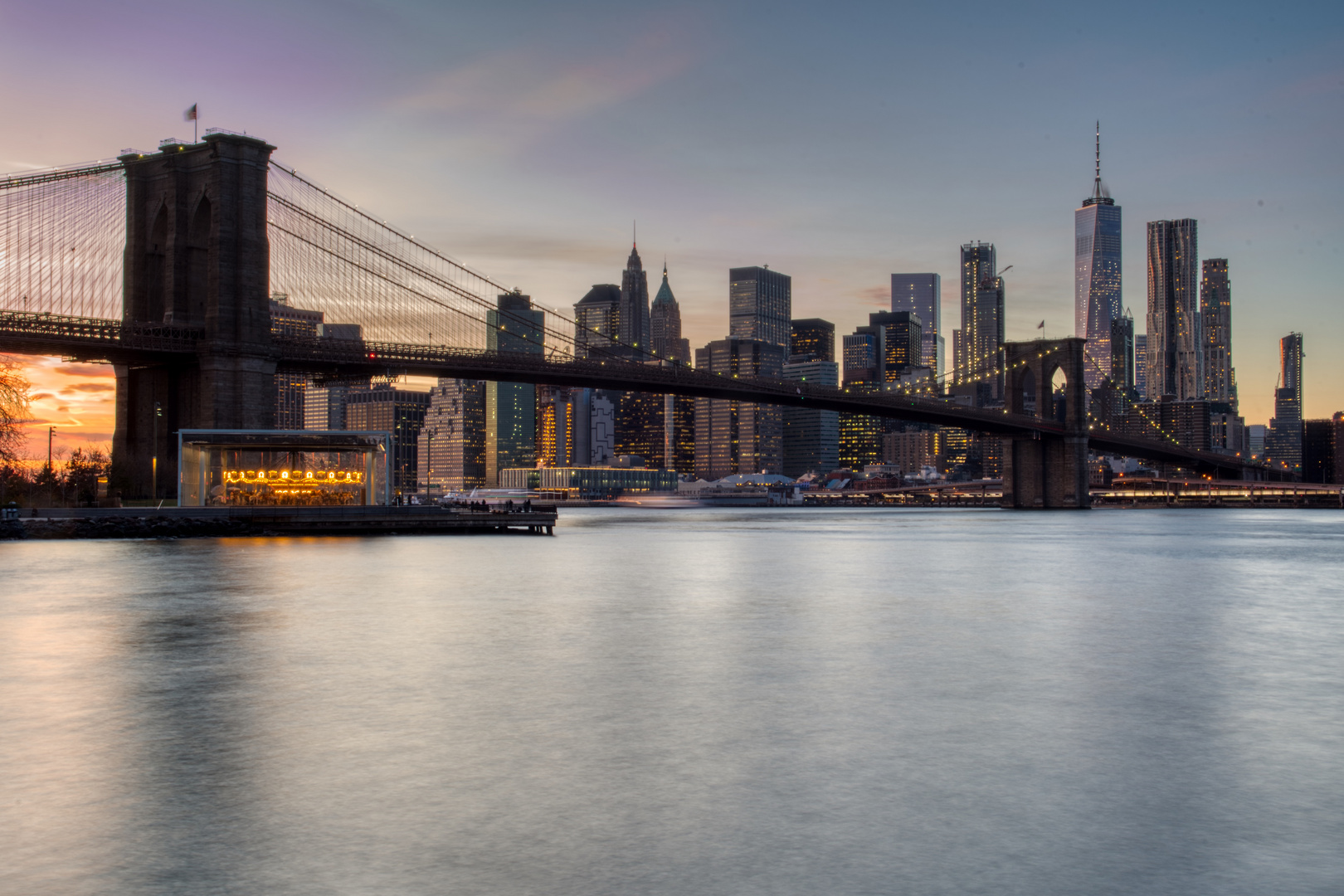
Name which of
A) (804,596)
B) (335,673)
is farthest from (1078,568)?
(335,673)

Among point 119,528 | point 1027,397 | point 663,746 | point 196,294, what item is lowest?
point 663,746

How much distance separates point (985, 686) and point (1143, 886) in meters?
7.19

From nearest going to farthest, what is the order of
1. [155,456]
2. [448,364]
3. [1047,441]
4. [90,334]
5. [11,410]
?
[11,410]
[90,334]
[155,456]
[448,364]
[1047,441]

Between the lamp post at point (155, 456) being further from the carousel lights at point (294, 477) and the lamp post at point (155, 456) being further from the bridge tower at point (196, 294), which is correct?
the carousel lights at point (294, 477)

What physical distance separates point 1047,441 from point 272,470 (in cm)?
8409

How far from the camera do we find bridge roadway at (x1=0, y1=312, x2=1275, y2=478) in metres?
52.2

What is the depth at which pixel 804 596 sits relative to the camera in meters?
26.2

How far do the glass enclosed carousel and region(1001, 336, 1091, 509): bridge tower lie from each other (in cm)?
7458

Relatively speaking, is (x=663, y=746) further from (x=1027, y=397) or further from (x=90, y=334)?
(x=1027, y=397)

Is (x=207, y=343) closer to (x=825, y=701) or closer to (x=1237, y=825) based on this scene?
(x=825, y=701)

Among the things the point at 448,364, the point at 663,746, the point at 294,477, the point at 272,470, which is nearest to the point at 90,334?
the point at 272,470

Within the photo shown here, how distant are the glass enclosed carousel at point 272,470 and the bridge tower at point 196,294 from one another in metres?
2.02

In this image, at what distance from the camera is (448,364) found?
66625 mm

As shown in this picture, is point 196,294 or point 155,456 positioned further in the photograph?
point 196,294
